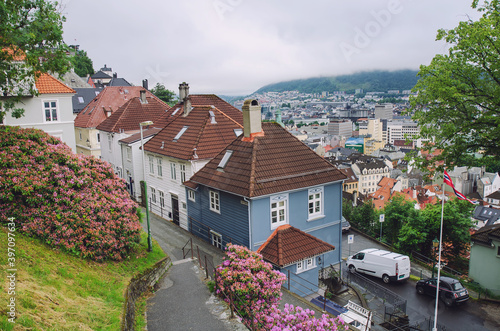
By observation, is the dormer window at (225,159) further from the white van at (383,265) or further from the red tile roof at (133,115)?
the red tile roof at (133,115)

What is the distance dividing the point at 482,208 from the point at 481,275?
90.5m

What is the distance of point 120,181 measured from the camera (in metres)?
15.3

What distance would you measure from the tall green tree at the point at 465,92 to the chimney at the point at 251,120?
8.14 m

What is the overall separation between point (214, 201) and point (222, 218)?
1157mm

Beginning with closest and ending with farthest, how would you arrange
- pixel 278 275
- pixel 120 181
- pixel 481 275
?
pixel 278 275
pixel 120 181
pixel 481 275

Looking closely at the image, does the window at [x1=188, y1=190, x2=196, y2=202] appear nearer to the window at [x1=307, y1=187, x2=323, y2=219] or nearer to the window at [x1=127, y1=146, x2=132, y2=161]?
the window at [x1=307, y1=187, x2=323, y2=219]

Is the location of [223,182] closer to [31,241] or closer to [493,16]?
[31,241]

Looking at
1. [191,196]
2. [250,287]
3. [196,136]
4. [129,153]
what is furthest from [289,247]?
[129,153]

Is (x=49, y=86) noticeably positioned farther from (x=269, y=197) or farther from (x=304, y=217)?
(x=304, y=217)

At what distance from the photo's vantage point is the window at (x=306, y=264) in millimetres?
18328

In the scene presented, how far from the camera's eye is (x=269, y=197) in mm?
19203

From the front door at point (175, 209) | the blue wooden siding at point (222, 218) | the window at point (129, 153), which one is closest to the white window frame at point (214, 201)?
the blue wooden siding at point (222, 218)

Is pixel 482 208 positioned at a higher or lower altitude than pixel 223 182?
lower

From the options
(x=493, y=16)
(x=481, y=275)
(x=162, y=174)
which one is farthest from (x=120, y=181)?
(x=481, y=275)
